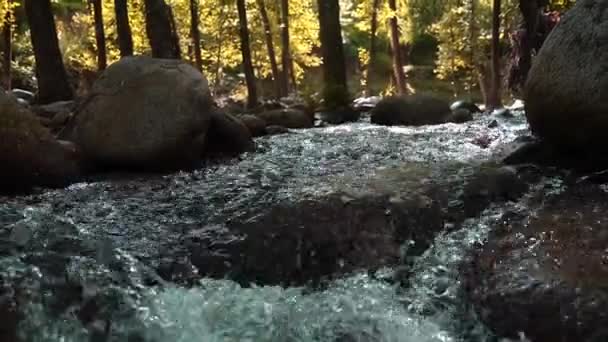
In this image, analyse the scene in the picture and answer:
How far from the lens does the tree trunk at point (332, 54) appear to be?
14.5m

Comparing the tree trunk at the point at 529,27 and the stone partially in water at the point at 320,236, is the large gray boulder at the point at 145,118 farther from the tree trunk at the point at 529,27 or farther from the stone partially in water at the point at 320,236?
the tree trunk at the point at 529,27

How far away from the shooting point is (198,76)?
828cm

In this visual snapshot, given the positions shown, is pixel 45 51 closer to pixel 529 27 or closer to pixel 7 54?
pixel 7 54

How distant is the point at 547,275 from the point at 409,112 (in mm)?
8674

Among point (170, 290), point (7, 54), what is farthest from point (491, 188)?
point (7, 54)

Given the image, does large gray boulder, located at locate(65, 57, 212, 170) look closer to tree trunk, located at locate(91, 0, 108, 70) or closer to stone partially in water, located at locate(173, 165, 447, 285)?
stone partially in water, located at locate(173, 165, 447, 285)

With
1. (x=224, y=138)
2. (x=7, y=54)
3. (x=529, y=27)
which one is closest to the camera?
(x=224, y=138)

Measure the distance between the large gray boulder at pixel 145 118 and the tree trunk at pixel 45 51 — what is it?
5.43 meters

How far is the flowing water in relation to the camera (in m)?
4.26

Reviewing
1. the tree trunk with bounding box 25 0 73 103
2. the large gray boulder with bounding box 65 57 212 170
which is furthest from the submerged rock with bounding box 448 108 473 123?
the tree trunk with bounding box 25 0 73 103

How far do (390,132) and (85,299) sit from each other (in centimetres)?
691

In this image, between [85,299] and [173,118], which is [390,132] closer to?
[173,118]

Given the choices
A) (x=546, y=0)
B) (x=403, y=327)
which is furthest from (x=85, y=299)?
(x=546, y=0)

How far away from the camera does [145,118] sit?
25.0 feet
